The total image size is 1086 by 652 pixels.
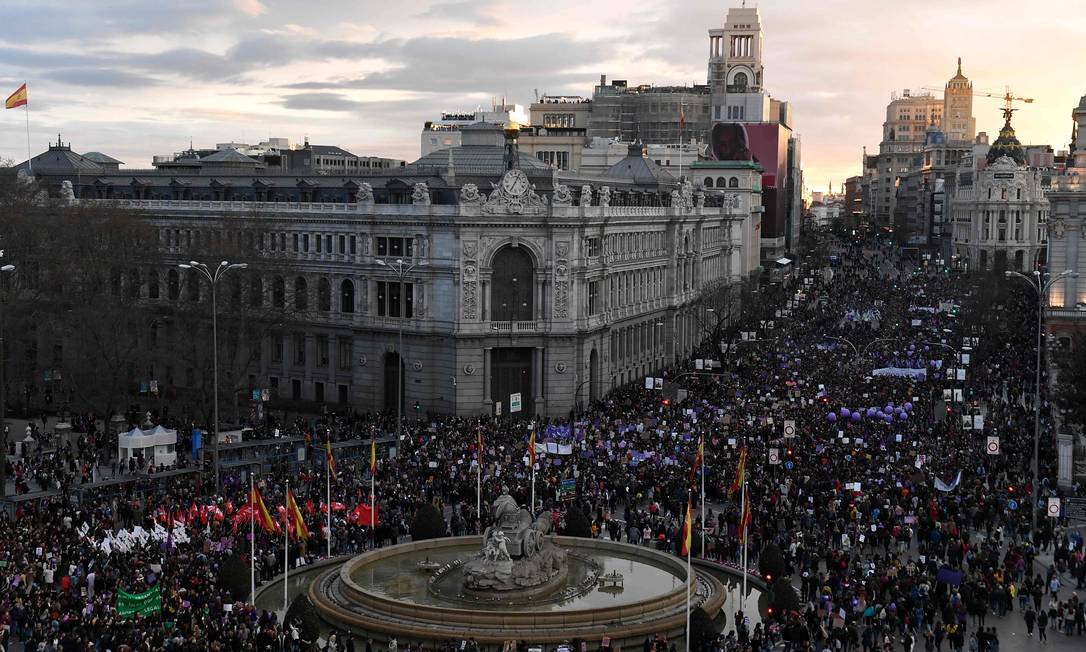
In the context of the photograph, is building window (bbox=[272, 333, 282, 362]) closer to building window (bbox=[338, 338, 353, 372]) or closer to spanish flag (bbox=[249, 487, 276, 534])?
building window (bbox=[338, 338, 353, 372])

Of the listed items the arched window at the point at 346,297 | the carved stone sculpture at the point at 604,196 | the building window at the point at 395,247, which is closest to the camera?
the building window at the point at 395,247

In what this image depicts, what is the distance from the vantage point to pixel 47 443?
67.6 meters

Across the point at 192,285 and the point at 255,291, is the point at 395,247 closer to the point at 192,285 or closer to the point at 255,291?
the point at 255,291

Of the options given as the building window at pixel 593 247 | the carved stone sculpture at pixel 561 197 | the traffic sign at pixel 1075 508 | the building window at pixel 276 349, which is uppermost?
the carved stone sculpture at pixel 561 197

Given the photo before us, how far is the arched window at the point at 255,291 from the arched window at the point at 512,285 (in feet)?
42.8

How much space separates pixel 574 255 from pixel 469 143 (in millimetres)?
19865

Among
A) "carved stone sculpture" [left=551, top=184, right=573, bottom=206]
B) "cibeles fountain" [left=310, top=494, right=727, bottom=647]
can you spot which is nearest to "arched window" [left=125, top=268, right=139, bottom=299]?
"carved stone sculpture" [left=551, top=184, right=573, bottom=206]

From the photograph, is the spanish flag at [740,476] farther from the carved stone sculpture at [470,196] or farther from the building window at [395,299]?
the building window at [395,299]

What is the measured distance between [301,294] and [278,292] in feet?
4.73

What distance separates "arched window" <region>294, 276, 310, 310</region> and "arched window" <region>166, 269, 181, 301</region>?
9460 millimetres

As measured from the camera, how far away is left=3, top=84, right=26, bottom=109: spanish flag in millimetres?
82875

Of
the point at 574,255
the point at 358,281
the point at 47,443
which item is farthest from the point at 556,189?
the point at 47,443

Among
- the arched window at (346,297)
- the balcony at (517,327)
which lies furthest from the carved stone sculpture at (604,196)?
the arched window at (346,297)

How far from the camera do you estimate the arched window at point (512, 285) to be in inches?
3068
